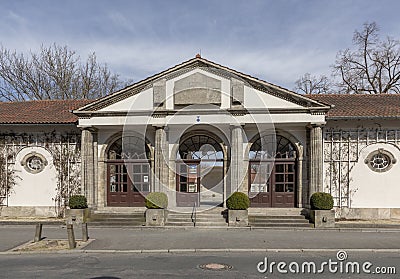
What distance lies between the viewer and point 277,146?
16750 mm

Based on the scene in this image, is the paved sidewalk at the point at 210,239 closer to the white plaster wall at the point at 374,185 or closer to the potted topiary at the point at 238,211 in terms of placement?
the potted topiary at the point at 238,211

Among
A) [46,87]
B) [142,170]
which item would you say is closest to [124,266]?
[142,170]

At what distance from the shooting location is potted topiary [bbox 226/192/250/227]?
1425 cm

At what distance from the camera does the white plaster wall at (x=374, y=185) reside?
52.4 ft

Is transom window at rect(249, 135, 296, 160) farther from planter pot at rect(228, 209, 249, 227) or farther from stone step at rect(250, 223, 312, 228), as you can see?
stone step at rect(250, 223, 312, 228)

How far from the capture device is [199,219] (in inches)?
586

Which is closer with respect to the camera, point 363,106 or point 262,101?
point 262,101

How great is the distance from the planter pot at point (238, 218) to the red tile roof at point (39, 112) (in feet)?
26.4

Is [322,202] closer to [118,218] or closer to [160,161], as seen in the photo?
[160,161]

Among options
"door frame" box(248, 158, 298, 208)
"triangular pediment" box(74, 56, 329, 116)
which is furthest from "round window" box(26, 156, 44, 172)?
"door frame" box(248, 158, 298, 208)

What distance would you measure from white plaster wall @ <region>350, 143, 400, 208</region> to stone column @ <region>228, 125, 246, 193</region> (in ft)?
16.4

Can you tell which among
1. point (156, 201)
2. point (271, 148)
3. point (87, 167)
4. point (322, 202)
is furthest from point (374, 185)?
point (87, 167)

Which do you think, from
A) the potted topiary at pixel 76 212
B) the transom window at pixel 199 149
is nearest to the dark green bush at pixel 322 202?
the transom window at pixel 199 149

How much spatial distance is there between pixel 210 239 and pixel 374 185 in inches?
332
